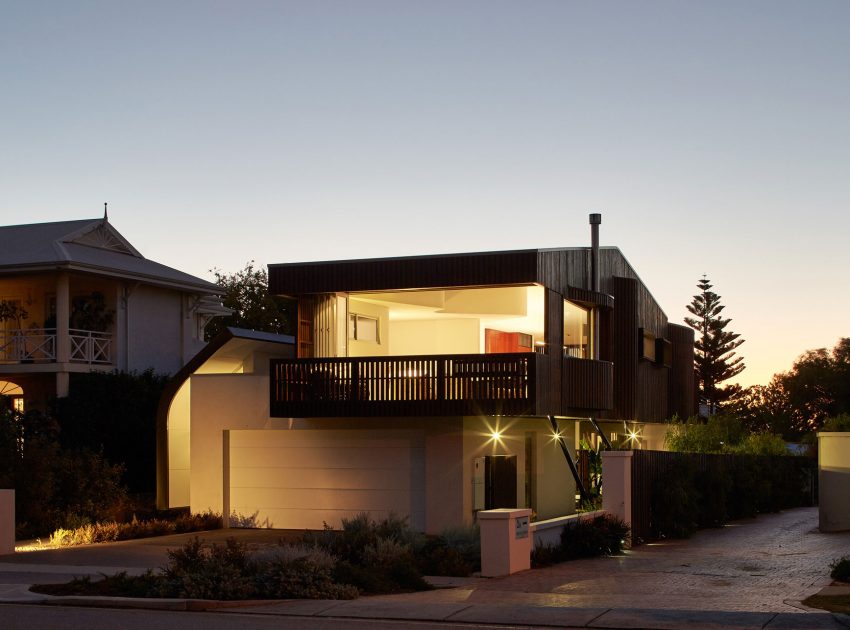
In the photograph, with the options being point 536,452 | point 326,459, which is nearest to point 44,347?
point 326,459

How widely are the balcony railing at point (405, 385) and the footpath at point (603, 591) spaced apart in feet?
13.2

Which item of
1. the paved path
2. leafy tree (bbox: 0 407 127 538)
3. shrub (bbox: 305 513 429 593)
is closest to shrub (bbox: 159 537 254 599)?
shrub (bbox: 305 513 429 593)

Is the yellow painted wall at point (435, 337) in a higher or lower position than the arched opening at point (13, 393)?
higher

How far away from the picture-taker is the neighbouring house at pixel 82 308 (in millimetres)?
32531

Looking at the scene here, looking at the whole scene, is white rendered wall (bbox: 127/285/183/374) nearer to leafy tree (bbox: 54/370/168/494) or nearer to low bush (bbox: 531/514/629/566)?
leafy tree (bbox: 54/370/168/494)

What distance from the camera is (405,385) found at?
24.5m

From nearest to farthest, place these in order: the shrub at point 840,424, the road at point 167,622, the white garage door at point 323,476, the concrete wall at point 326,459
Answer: the road at point 167,622, the concrete wall at point 326,459, the white garage door at point 323,476, the shrub at point 840,424

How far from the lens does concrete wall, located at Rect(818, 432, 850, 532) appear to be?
25469 mm

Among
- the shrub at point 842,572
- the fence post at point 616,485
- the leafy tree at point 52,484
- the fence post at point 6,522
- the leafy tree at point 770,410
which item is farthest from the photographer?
the leafy tree at point 770,410

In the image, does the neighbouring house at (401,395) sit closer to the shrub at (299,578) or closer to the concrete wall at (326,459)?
the concrete wall at (326,459)

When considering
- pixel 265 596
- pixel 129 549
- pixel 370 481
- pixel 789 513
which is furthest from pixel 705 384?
pixel 265 596

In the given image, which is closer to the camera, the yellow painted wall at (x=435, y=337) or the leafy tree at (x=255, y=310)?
the yellow painted wall at (x=435, y=337)

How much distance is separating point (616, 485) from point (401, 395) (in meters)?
5.04

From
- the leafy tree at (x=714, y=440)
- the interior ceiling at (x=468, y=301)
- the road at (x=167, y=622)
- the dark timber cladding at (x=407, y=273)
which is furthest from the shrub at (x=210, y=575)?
the leafy tree at (x=714, y=440)
